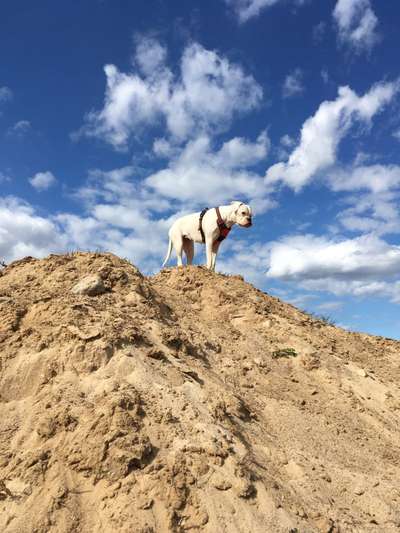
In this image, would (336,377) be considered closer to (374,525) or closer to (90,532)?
(374,525)

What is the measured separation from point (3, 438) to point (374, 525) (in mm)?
4328

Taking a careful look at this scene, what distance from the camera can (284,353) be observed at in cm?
865

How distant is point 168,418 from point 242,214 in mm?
7989

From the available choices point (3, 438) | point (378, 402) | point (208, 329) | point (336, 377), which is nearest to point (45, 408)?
point (3, 438)

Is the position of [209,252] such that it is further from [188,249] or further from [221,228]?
[188,249]

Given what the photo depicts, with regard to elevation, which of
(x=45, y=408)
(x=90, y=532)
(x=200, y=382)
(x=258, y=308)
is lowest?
(x=90, y=532)

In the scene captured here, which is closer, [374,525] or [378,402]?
[374,525]

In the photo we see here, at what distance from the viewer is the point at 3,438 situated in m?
4.93

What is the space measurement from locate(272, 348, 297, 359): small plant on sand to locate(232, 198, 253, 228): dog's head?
4.53 meters

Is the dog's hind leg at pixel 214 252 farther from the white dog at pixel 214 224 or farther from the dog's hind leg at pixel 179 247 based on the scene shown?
the dog's hind leg at pixel 179 247

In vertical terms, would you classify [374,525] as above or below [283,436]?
below

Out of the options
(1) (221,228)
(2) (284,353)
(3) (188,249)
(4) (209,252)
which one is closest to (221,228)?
(1) (221,228)

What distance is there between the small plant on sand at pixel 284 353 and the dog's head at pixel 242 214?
453 centimetres

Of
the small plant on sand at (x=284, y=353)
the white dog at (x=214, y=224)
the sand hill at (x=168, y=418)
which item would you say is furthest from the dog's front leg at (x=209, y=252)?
the small plant on sand at (x=284, y=353)
